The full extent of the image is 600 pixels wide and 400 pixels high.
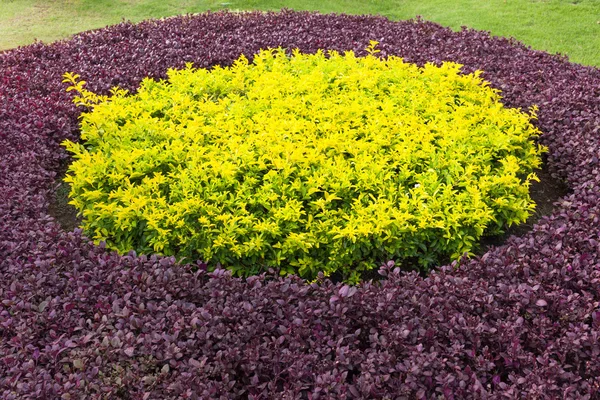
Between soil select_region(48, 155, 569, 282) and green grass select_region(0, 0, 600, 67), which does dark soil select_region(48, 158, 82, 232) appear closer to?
soil select_region(48, 155, 569, 282)

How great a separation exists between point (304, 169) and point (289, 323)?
1.28 m

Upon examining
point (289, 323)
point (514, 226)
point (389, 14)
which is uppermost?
point (389, 14)

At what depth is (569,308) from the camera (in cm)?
283

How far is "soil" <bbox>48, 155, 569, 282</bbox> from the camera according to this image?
3.77 metres

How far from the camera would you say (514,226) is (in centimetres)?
389

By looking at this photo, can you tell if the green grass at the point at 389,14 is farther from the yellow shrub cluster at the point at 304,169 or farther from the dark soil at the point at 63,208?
the dark soil at the point at 63,208

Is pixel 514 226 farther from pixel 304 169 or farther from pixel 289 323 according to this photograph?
pixel 289 323

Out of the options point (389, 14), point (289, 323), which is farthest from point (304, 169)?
point (389, 14)

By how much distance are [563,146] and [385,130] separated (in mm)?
1312

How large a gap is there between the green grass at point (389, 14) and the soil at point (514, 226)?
4.47 metres

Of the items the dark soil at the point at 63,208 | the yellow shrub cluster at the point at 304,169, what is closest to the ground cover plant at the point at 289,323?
the dark soil at the point at 63,208

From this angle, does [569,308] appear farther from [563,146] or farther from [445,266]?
[563,146]

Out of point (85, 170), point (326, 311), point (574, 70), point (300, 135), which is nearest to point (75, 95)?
point (85, 170)

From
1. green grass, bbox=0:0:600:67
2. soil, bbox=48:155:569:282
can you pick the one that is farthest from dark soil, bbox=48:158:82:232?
green grass, bbox=0:0:600:67
